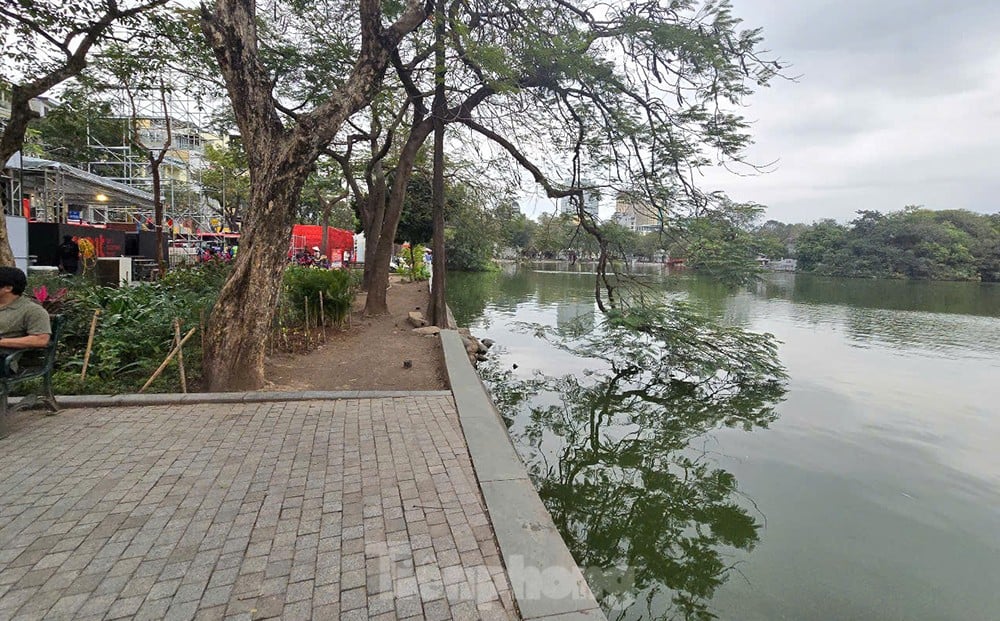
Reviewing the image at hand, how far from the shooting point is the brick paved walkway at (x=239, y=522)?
82.0 inches

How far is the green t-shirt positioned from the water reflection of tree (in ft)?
14.1

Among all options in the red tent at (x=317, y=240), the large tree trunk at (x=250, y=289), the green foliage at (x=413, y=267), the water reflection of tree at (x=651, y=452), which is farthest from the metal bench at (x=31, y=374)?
the green foliage at (x=413, y=267)

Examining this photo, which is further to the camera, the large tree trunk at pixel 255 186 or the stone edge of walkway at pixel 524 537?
the large tree trunk at pixel 255 186

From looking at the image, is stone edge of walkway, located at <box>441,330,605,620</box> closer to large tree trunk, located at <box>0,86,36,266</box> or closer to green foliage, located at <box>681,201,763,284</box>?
green foliage, located at <box>681,201,763,284</box>

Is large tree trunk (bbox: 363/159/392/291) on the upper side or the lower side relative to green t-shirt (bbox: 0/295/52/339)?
upper

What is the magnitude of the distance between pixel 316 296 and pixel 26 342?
17.3 ft

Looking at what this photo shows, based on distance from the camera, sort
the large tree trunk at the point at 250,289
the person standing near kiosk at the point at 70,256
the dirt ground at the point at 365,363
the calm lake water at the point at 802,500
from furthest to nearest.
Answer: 1. the person standing near kiosk at the point at 70,256
2. the dirt ground at the point at 365,363
3. the large tree trunk at the point at 250,289
4. the calm lake water at the point at 802,500

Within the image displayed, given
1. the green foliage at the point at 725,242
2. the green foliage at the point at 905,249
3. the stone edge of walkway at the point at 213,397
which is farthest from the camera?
the green foliage at the point at 905,249

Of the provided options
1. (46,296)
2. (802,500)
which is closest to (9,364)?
(46,296)

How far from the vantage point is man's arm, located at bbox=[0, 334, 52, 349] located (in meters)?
3.56

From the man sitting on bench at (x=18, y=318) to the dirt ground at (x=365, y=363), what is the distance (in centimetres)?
197

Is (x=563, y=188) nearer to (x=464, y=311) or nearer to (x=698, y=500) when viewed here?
(x=698, y=500)

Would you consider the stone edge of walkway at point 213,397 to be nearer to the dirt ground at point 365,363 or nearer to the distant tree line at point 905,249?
the dirt ground at point 365,363

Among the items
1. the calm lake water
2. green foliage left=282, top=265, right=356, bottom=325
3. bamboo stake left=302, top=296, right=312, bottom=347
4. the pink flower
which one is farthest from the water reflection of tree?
the pink flower
